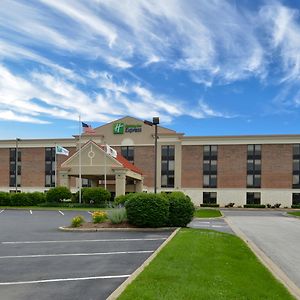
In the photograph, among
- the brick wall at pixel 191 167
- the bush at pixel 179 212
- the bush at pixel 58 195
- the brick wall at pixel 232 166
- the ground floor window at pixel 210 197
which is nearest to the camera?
the bush at pixel 179 212

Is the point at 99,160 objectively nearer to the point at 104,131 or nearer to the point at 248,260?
the point at 104,131

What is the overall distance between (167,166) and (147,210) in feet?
159

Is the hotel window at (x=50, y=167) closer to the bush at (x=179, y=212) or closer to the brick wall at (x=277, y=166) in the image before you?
the brick wall at (x=277, y=166)

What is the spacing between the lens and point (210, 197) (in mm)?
66562

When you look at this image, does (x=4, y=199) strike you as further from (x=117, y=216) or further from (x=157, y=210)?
(x=157, y=210)

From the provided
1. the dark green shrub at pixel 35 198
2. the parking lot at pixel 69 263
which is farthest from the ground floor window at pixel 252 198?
the parking lot at pixel 69 263

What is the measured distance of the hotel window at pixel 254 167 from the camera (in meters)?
65.3

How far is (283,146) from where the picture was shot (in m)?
64.7

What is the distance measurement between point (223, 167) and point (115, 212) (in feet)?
Answer: 157

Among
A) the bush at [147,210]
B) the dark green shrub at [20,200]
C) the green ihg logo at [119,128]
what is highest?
the green ihg logo at [119,128]

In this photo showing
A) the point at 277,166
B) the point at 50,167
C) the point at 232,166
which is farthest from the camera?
the point at 50,167

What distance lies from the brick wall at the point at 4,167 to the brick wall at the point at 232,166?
35805mm

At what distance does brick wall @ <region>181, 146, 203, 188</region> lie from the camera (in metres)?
67.3

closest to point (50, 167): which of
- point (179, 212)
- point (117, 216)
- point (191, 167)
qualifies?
point (191, 167)
